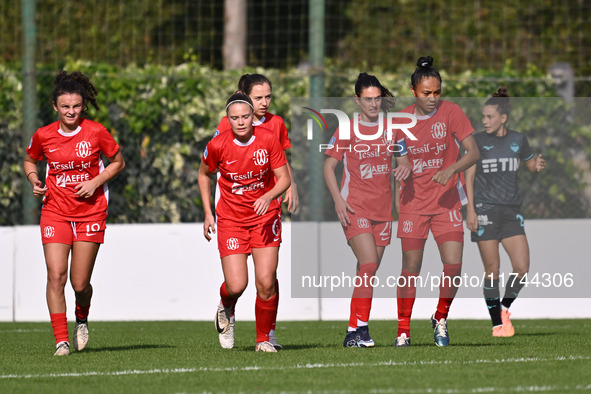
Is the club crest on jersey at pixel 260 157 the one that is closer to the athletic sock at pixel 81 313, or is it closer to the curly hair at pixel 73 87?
the curly hair at pixel 73 87

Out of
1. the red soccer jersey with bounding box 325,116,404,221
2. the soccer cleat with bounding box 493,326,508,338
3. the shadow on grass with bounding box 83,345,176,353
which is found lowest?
the soccer cleat with bounding box 493,326,508,338

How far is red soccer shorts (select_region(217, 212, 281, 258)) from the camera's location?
292 inches

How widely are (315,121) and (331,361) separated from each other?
4.97 meters

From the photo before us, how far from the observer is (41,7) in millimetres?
16844

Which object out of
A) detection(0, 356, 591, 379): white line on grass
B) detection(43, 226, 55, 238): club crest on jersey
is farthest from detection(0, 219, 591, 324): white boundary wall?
detection(0, 356, 591, 379): white line on grass

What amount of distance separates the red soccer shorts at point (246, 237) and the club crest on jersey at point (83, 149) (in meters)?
1.10

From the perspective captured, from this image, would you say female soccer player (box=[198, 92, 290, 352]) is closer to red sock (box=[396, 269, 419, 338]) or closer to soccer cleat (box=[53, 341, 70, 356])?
red sock (box=[396, 269, 419, 338])

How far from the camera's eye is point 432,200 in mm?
7828

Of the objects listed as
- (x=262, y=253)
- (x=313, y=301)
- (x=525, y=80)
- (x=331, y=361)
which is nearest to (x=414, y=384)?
(x=331, y=361)

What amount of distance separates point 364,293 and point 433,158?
1.10m

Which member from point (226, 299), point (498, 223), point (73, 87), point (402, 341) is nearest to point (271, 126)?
point (226, 299)

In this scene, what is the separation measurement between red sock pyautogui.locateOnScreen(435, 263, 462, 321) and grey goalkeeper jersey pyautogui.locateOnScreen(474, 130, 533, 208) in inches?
68.0

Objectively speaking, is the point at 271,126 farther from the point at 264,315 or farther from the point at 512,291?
the point at 512,291

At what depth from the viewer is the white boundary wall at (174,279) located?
Result: 11.1m
